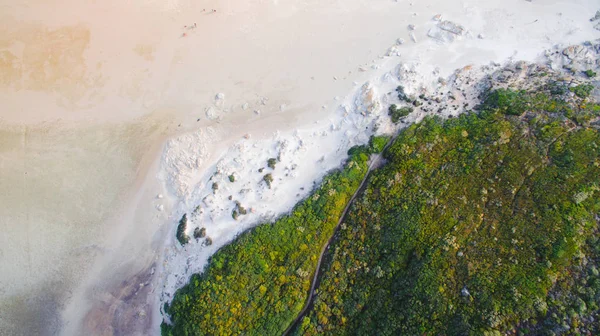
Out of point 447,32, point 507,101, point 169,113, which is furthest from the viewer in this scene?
point 447,32

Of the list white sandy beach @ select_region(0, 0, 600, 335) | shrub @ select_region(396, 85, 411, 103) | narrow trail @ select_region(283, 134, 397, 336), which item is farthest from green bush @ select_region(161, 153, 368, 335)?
shrub @ select_region(396, 85, 411, 103)

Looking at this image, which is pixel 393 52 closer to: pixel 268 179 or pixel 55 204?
pixel 268 179

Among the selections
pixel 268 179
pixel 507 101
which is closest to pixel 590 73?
pixel 507 101

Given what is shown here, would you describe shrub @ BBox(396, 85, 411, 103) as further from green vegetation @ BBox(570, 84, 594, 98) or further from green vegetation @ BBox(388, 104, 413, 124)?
green vegetation @ BBox(570, 84, 594, 98)

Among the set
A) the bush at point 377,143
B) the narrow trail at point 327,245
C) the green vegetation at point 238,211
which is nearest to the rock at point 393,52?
the narrow trail at point 327,245

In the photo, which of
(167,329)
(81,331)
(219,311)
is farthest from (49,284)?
(219,311)
